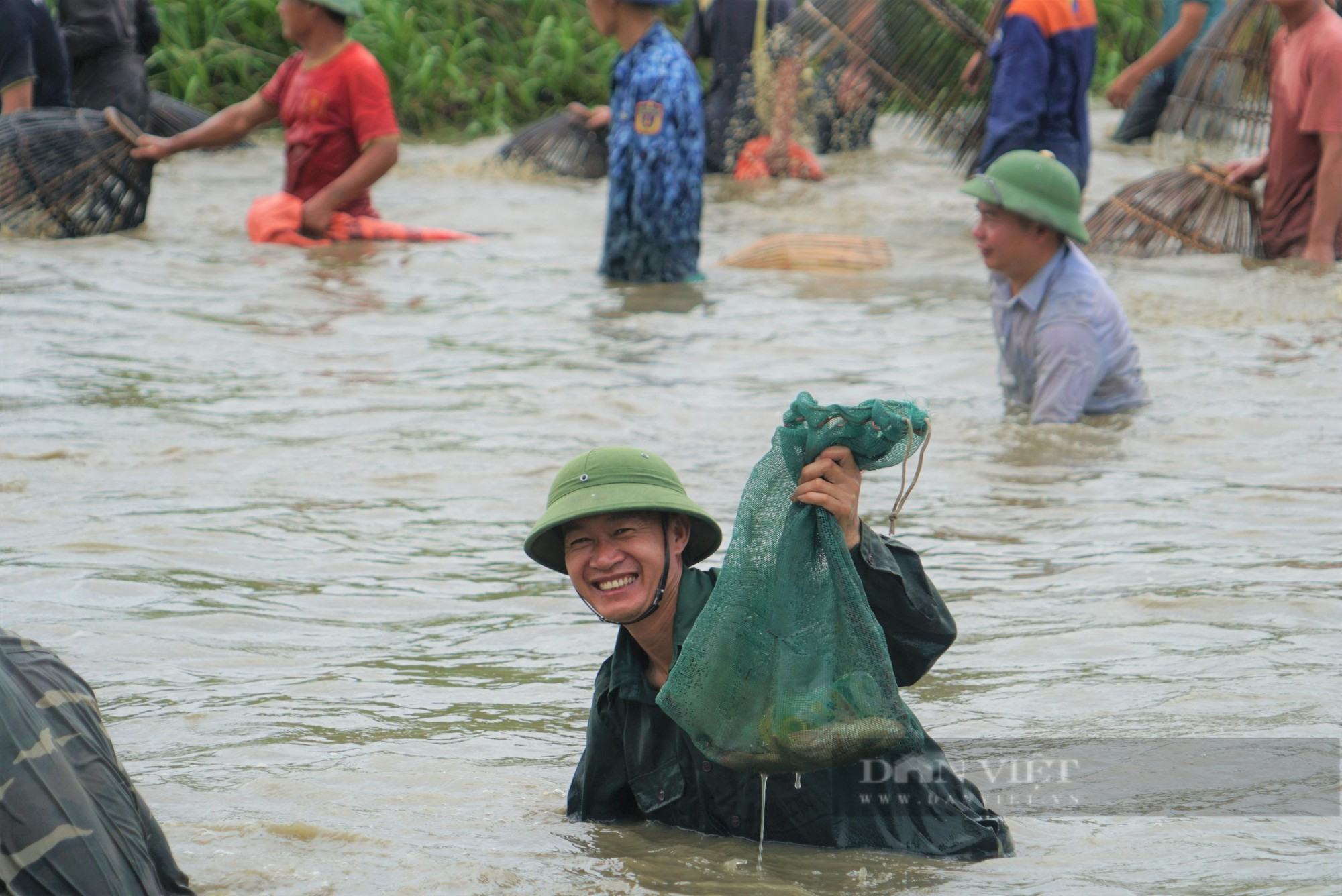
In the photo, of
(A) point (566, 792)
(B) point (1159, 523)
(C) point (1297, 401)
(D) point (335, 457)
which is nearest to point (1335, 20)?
(C) point (1297, 401)

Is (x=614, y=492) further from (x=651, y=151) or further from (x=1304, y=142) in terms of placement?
(x=1304, y=142)

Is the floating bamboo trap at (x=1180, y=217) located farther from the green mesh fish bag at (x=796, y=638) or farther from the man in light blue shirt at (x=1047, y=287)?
the green mesh fish bag at (x=796, y=638)

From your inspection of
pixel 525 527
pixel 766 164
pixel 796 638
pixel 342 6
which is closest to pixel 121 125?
pixel 342 6

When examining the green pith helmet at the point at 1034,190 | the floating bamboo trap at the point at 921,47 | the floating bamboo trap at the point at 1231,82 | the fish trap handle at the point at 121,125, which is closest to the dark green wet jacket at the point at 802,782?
the green pith helmet at the point at 1034,190

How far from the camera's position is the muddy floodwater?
271 cm

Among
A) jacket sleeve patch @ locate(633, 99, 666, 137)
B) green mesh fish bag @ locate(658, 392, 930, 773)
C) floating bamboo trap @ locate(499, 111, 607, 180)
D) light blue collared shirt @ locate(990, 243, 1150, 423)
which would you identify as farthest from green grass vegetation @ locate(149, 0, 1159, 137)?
green mesh fish bag @ locate(658, 392, 930, 773)

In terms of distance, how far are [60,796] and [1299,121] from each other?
6.67 m

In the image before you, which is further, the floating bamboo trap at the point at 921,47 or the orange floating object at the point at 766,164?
the orange floating object at the point at 766,164

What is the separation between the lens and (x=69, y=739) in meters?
2.03

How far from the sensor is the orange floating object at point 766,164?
10.9 m

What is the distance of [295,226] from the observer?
8398 mm

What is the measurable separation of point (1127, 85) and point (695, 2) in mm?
3436

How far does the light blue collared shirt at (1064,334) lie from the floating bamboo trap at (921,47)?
388 centimetres

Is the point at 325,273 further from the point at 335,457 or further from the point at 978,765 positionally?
the point at 978,765
